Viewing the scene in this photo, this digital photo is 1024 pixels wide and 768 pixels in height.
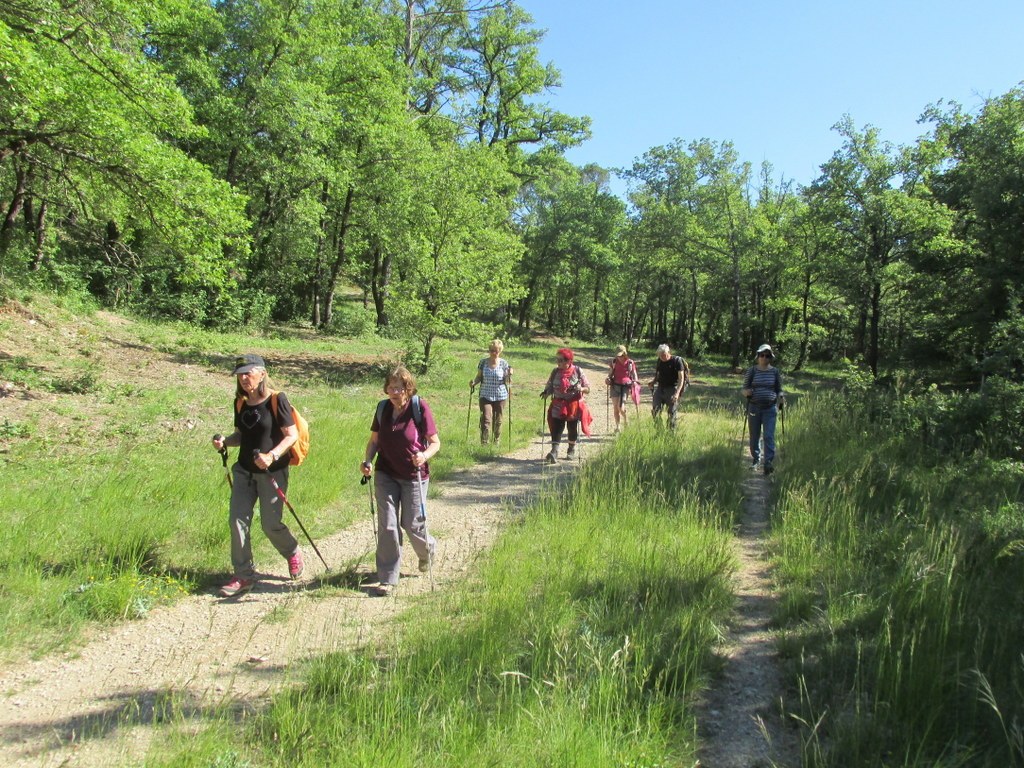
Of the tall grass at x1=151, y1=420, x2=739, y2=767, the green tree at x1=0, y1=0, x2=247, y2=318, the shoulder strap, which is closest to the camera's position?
the tall grass at x1=151, y1=420, x2=739, y2=767

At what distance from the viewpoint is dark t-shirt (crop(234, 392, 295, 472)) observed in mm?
5062

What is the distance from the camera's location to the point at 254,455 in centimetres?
502

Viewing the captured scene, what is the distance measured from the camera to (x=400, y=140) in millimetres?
24656

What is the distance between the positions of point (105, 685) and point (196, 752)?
4.06ft

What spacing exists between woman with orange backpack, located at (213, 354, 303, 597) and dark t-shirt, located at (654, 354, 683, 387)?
743 cm

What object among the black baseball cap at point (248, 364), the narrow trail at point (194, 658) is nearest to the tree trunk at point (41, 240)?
the black baseball cap at point (248, 364)

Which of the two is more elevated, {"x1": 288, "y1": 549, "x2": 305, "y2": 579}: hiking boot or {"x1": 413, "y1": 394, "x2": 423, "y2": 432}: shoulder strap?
{"x1": 413, "y1": 394, "x2": 423, "y2": 432}: shoulder strap

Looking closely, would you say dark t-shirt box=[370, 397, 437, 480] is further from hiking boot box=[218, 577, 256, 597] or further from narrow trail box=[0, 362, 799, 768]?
hiking boot box=[218, 577, 256, 597]

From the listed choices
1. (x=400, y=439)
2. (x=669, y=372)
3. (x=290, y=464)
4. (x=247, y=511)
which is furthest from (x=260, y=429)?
(x=669, y=372)

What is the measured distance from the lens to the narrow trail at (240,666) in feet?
10.2

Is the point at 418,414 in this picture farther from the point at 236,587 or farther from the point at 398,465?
the point at 236,587

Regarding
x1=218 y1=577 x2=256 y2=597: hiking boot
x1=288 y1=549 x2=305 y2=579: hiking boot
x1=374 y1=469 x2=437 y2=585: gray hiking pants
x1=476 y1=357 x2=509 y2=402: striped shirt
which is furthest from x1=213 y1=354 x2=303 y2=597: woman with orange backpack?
x1=476 y1=357 x2=509 y2=402: striped shirt

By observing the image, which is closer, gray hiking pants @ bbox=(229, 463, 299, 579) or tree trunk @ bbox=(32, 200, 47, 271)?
gray hiking pants @ bbox=(229, 463, 299, 579)

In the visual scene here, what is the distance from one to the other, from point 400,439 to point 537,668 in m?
2.27
